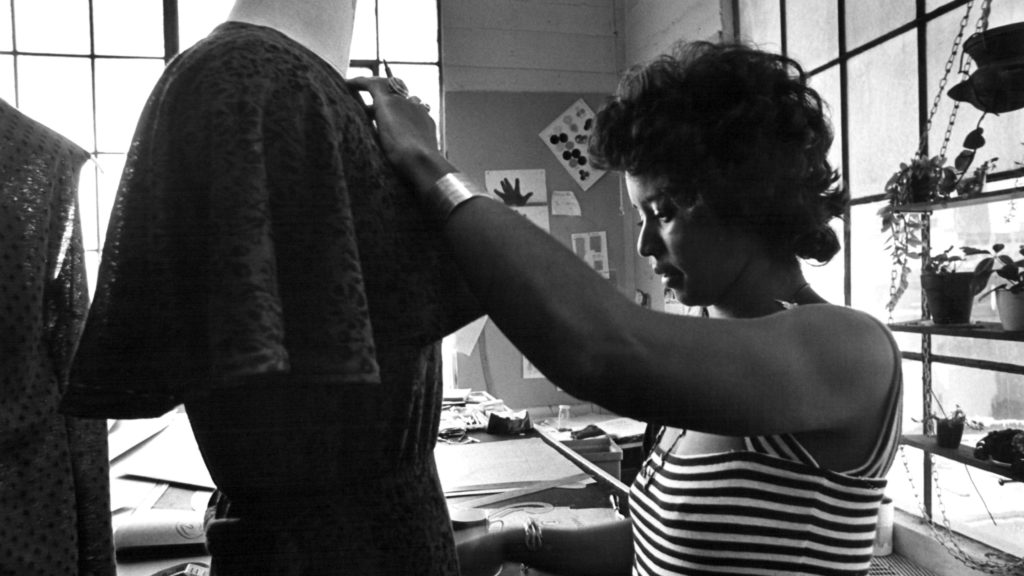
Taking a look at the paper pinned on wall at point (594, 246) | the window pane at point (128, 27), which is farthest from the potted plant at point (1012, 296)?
the window pane at point (128, 27)

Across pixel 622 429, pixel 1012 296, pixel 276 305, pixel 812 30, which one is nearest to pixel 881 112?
pixel 812 30

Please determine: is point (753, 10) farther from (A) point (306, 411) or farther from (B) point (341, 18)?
(A) point (306, 411)

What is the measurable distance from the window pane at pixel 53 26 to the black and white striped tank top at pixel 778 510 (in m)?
4.52

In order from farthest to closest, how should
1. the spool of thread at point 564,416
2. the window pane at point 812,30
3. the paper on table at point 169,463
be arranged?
the spool of thread at point 564,416, the window pane at point 812,30, the paper on table at point 169,463

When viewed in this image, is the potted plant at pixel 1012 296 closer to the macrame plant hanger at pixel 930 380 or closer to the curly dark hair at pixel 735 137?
the macrame plant hanger at pixel 930 380

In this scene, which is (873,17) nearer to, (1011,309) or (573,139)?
(1011,309)

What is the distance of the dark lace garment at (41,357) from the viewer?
2.47 feet

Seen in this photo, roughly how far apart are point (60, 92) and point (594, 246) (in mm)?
3220

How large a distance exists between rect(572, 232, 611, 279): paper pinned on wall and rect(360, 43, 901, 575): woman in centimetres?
373

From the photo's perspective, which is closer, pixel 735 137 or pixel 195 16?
pixel 735 137

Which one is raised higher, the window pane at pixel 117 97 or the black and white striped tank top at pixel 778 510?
the window pane at pixel 117 97

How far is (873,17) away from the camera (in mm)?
2764

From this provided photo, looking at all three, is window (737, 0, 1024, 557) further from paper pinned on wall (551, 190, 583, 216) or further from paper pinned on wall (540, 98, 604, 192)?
paper pinned on wall (551, 190, 583, 216)

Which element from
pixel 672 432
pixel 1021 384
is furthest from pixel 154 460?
pixel 1021 384
